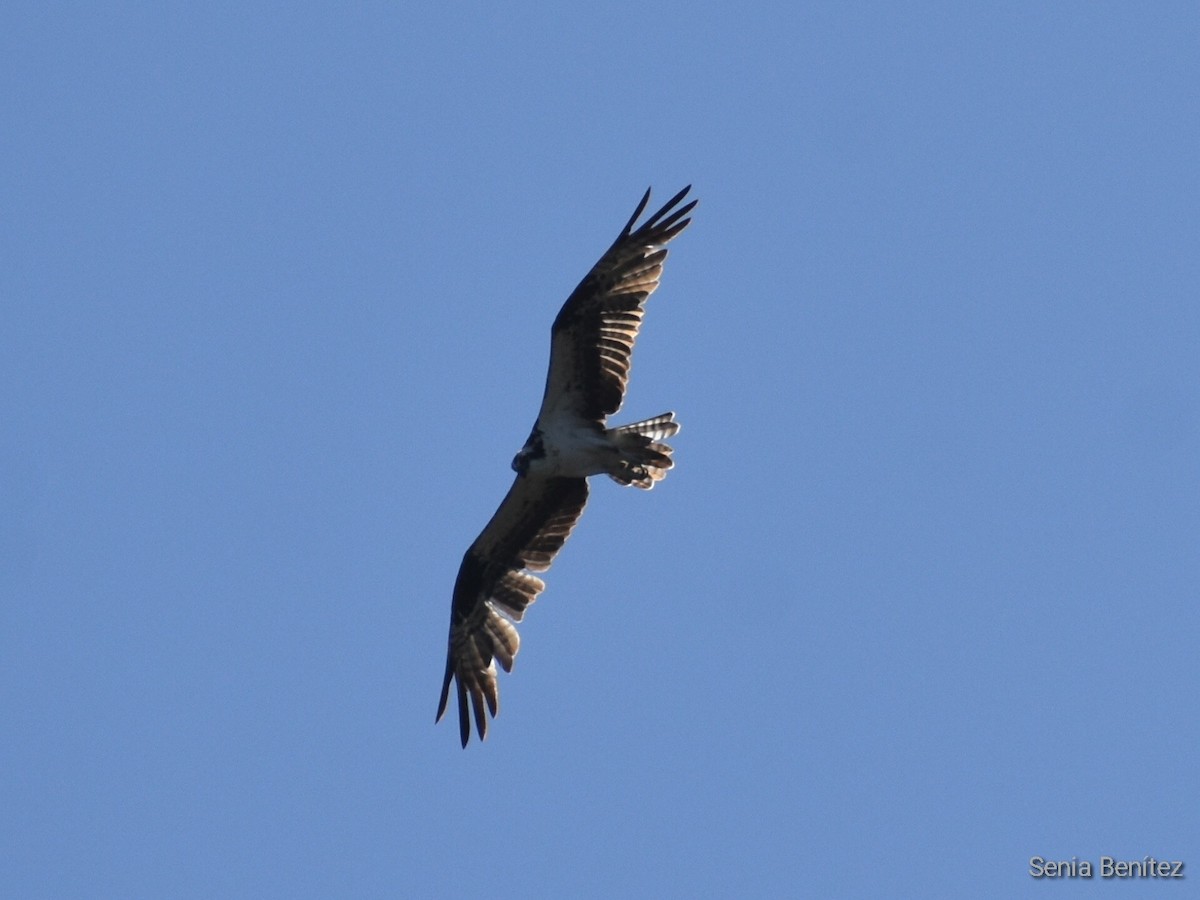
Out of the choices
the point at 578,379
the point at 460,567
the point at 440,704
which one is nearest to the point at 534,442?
the point at 578,379

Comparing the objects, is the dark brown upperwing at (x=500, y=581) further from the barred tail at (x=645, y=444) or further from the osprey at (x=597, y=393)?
the barred tail at (x=645, y=444)

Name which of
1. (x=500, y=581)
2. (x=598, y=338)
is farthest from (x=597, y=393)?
(x=500, y=581)

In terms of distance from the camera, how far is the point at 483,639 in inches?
569

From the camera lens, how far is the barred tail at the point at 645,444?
13414mm

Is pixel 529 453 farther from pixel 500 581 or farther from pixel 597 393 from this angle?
pixel 500 581

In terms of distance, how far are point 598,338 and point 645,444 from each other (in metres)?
1.06

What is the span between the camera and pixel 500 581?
14586 mm

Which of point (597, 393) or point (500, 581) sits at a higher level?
point (597, 393)

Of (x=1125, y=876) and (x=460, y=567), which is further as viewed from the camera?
(x=460, y=567)

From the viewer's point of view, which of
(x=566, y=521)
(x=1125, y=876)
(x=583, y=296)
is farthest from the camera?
(x=566, y=521)

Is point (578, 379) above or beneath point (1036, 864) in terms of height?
above

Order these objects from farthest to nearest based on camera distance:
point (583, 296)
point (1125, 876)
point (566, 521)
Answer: point (566, 521) < point (583, 296) < point (1125, 876)

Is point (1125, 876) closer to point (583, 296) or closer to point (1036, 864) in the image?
point (1036, 864)

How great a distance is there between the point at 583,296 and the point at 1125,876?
6704 mm
